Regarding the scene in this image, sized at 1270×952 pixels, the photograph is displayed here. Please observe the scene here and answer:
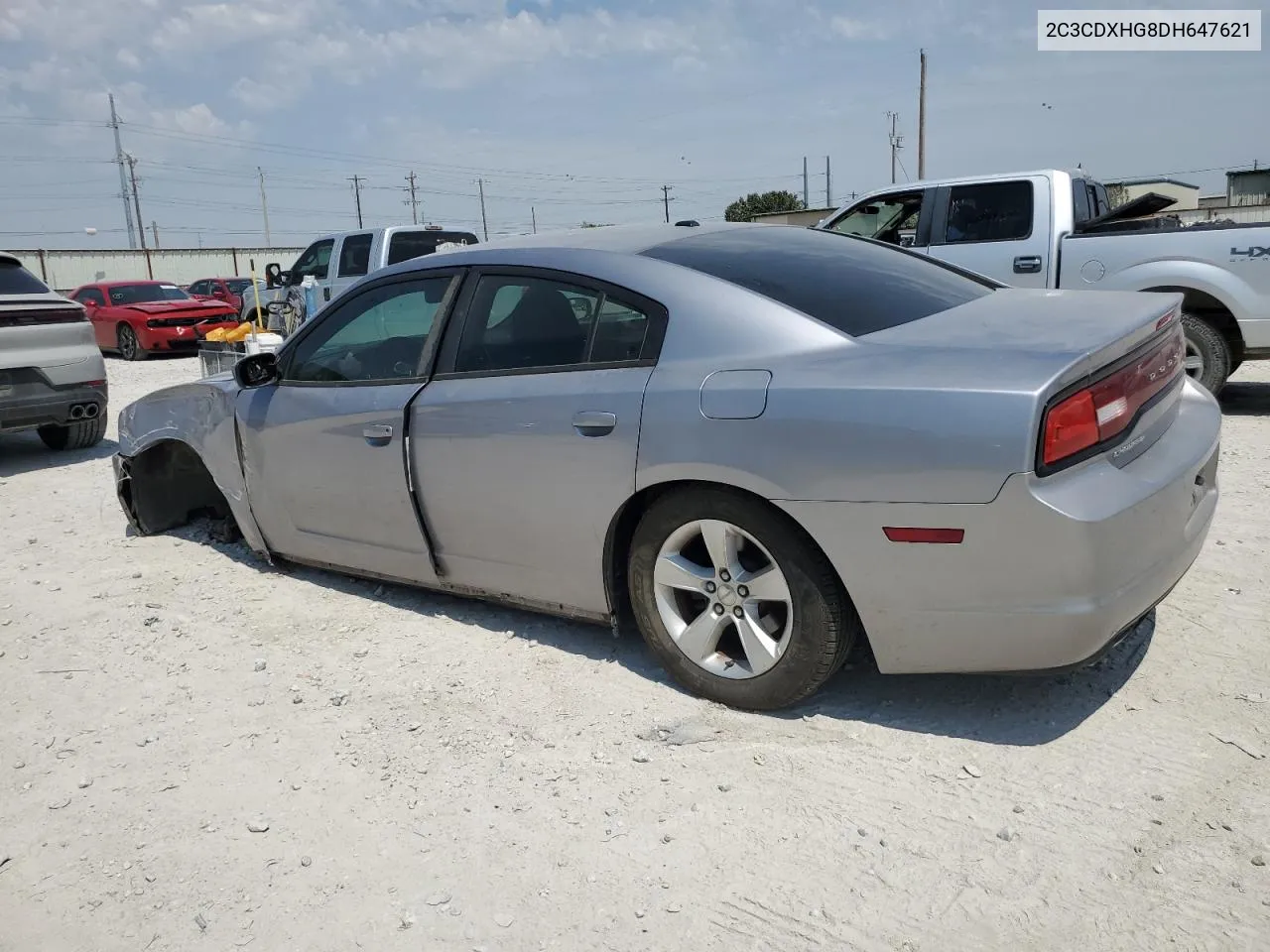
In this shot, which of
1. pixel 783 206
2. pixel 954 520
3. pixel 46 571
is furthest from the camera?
pixel 783 206

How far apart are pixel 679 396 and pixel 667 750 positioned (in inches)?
42.4

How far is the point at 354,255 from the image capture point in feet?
41.6

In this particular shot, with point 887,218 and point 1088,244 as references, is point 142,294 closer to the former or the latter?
point 887,218

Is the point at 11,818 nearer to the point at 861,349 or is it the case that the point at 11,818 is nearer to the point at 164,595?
the point at 164,595

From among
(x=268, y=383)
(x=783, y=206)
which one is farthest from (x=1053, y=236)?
(x=783, y=206)

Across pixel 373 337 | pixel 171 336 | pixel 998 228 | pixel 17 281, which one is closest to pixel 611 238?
pixel 373 337

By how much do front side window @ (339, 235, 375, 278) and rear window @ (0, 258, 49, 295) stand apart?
4863 millimetres

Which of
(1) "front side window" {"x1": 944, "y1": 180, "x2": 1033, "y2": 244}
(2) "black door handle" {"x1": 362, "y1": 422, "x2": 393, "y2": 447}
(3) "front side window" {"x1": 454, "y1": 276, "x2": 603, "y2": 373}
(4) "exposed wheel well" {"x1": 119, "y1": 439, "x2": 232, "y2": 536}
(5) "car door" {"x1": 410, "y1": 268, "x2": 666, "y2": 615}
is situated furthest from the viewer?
(1) "front side window" {"x1": 944, "y1": 180, "x2": 1033, "y2": 244}

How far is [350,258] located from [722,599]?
10.9m

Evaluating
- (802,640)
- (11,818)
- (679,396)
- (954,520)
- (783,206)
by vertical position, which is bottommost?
(11,818)

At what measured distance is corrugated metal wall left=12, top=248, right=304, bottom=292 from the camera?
4609 cm

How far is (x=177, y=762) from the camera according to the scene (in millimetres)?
3078

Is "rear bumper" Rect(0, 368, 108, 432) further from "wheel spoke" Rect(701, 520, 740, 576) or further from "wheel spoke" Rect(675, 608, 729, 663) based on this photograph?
"wheel spoke" Rect(701, 520, 740, 576)

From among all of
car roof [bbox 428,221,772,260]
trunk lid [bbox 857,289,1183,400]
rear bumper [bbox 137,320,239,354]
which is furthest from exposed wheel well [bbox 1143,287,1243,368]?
rear bumper [bbox 137,320,239,354]
